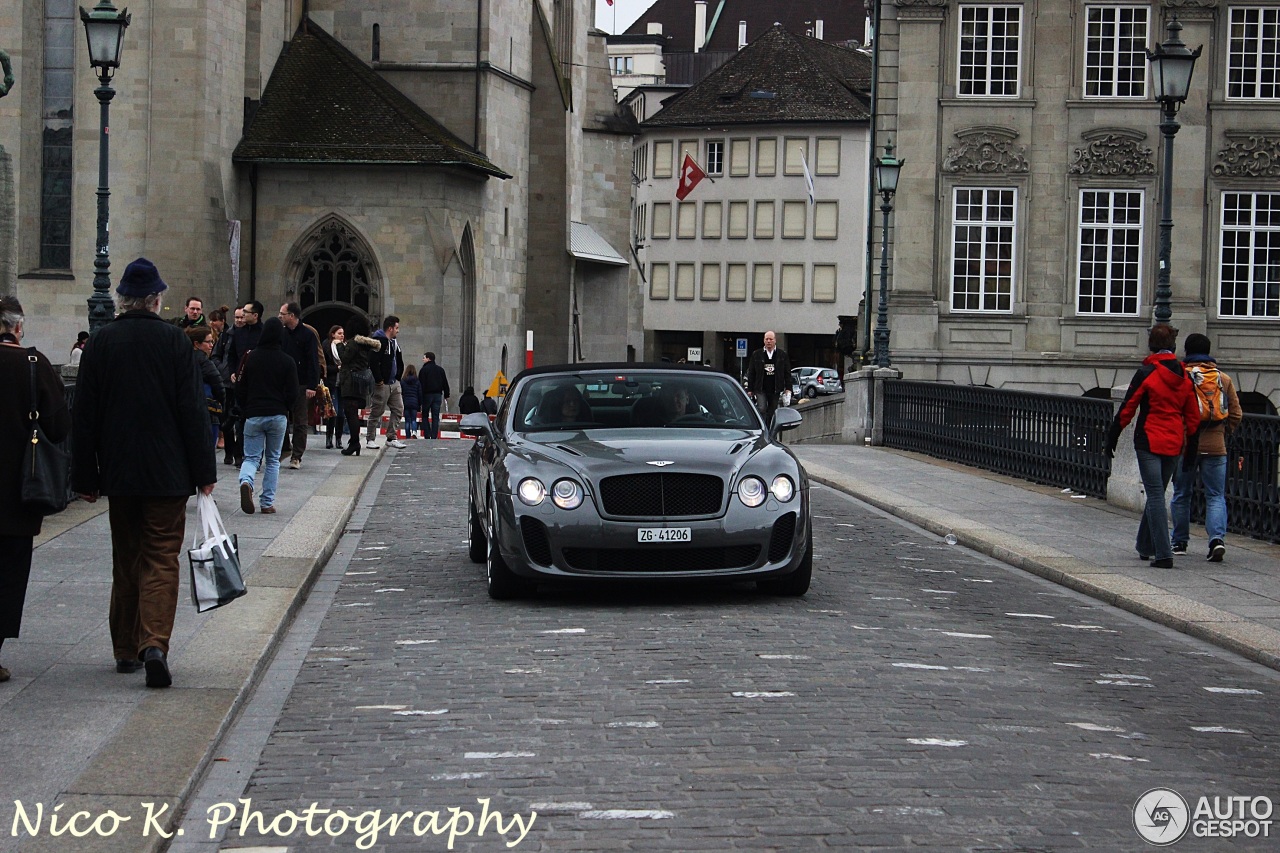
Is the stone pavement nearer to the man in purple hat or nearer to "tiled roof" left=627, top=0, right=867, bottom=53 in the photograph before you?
the man in purple hat

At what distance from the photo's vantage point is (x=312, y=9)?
46.6 metres

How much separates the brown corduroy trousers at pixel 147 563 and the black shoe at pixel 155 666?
4cm

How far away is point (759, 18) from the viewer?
115562mm

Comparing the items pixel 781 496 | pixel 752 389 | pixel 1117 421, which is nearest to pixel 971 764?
pixel 781 496

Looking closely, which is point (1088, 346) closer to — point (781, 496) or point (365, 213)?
point (365, 213)

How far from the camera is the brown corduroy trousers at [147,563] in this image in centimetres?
817

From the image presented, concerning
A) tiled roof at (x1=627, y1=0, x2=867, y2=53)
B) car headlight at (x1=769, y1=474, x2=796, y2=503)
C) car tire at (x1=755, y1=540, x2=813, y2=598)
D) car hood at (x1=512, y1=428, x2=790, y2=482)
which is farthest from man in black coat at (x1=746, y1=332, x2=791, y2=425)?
tiled roof at (x1=627, y1=0, x2=867, y2=53)

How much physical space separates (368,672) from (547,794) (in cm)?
280

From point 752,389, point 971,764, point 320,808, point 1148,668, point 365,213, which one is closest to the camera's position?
point 320,808

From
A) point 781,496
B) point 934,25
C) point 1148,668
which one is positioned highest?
point 934,25

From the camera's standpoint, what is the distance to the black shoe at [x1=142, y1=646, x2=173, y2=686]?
26.3ft

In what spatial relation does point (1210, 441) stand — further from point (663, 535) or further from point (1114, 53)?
point (1114, 53)

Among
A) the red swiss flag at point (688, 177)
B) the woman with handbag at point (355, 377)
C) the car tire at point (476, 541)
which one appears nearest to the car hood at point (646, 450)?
the car tire at point (476, 541)

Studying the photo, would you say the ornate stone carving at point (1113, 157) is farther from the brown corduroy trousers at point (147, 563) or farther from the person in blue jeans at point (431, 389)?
the brown corduroy trousers at point (147, 563)
